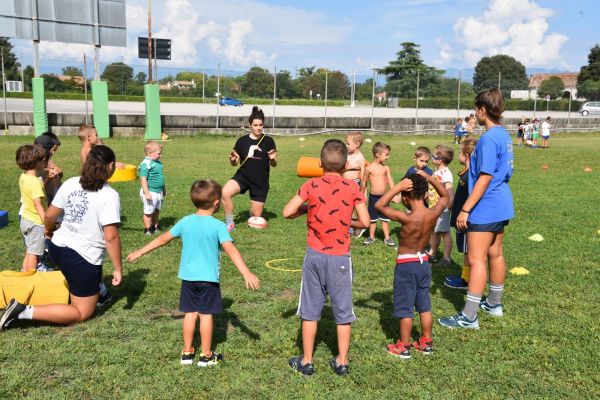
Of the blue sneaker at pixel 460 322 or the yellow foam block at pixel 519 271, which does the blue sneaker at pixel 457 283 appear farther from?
the blue sneaker at pixel 460 322

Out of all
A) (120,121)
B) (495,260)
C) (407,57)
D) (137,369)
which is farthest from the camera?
(407,57)

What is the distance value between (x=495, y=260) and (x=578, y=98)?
171 feet

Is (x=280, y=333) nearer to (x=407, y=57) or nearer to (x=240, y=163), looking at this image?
(x=240, y=163)

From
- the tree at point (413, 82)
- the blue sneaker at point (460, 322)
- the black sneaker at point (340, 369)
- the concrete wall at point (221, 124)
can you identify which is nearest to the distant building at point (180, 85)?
the concrete wall at point (221, 124)

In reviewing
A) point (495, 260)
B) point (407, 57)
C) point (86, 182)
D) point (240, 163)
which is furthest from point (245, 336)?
point (407, 57)

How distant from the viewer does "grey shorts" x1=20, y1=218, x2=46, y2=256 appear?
5828 mm

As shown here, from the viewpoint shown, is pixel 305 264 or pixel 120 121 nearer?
pixel 305 264

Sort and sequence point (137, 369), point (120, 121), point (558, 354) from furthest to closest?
1. point (120, 121)
2. point (558, 354)
3. point (137, 369)

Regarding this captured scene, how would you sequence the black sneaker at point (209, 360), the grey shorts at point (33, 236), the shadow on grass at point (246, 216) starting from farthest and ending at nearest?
1. the shadow on grass at point (246, 216)
2. the grey shorts at point (33, 236)
3. the black sneaker at point (209, 360)

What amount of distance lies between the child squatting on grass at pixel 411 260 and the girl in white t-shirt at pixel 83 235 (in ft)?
7.86

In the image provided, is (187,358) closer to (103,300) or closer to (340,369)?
(340,369)

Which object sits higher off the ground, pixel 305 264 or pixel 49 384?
pixel 305 264

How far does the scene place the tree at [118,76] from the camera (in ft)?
102

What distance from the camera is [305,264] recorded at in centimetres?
416
